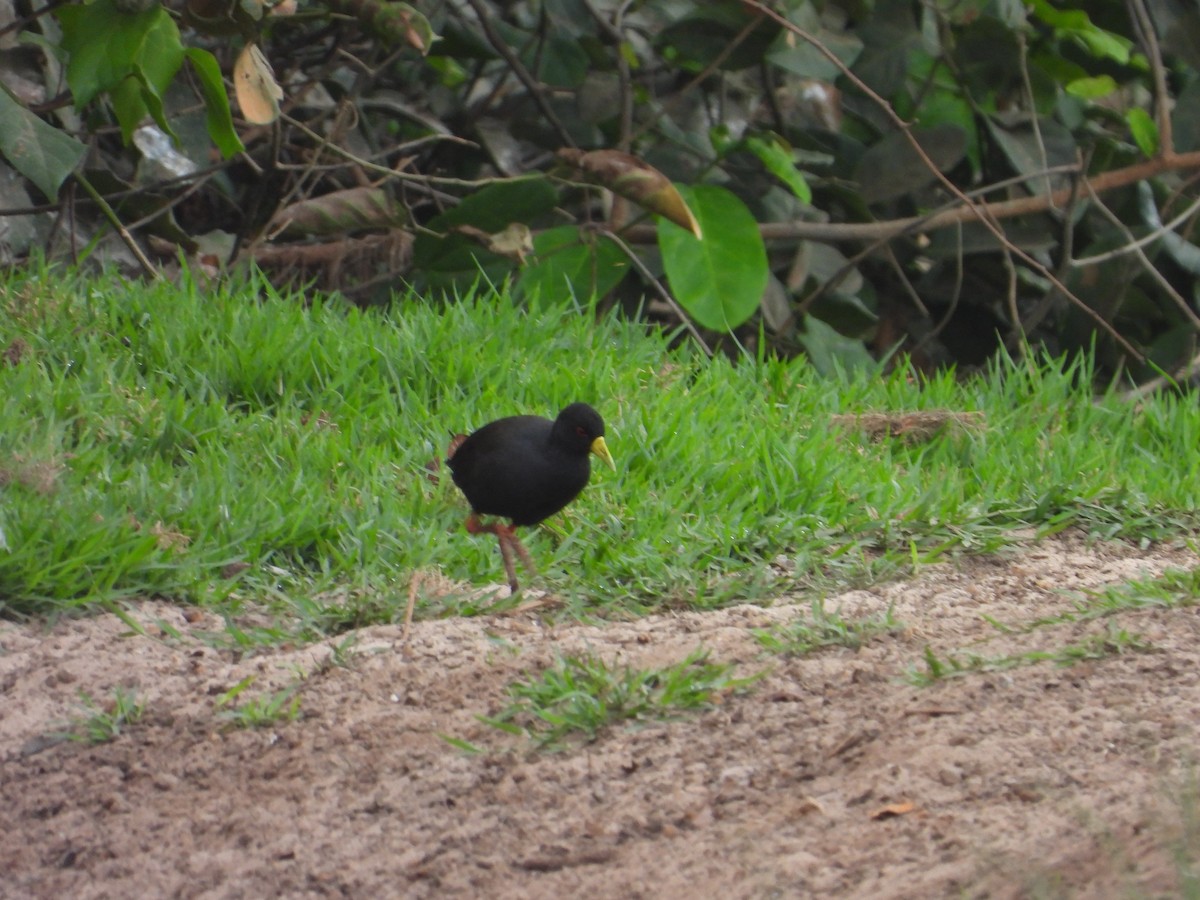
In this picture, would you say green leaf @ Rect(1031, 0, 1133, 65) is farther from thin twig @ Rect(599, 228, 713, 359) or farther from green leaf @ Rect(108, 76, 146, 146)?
green leaf @ Rect(108, 76, 146, 146)

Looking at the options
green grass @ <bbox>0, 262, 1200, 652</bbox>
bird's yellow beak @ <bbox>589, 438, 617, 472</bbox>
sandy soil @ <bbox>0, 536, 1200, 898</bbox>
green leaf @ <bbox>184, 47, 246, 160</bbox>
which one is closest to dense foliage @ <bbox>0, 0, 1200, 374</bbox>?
green grass @ <bbox>0, 262, 1200, 652</bbox>

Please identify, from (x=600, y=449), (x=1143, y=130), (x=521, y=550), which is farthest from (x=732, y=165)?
(x=521, y=550)

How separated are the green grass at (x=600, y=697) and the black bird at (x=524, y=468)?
0.72m

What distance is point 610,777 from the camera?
258 centimetres

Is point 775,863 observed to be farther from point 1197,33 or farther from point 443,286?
point 1197,33

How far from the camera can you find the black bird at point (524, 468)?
11.8 feet

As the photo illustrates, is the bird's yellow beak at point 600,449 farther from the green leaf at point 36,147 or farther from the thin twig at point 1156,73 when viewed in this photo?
the thin twig at point 1156,73

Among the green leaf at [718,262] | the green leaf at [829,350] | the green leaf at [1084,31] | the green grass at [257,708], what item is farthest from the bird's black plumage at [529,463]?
the green leaf at [1084,31]

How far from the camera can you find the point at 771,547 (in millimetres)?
4004

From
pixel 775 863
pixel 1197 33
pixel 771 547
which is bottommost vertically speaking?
pixel 771 547

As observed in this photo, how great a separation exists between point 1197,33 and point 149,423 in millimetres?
4607

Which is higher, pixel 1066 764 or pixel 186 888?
pixel 1066 764

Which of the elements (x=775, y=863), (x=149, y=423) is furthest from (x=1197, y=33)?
(x=775, y=863)

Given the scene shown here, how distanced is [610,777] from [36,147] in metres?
2.73
